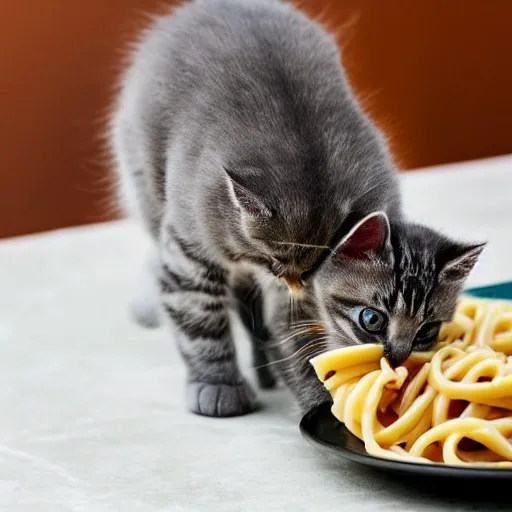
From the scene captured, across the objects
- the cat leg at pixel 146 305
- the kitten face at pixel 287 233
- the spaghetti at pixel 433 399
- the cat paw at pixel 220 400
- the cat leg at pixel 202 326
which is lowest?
the cat leg at pixel 146 305

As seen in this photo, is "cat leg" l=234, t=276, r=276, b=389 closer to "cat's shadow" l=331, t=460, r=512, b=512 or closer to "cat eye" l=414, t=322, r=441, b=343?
"cat eye" l=414, t=322, r=441, b=343

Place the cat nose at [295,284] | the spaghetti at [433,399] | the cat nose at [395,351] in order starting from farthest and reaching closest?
the cat nose at [295,284] → the cat nose at [395,351] → the spaghetti at [433,399]

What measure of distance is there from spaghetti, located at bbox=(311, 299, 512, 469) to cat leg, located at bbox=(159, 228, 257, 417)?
1.13 ft

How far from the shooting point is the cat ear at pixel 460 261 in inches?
54.0

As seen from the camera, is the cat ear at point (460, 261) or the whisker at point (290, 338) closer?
the cat ear at point (460, 261)

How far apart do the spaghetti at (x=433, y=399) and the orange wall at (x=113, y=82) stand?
156 centimetres

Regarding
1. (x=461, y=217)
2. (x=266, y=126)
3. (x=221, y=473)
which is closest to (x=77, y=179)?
(x=461, y=217)

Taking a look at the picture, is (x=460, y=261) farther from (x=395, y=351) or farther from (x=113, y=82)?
(x=113, y=82)

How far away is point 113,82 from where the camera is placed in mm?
2920

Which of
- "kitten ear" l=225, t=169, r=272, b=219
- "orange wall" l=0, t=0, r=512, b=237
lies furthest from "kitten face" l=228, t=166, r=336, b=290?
"orange wall" l=0, t=0, r=512, b=237

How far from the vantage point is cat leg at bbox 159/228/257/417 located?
1662 millimetres

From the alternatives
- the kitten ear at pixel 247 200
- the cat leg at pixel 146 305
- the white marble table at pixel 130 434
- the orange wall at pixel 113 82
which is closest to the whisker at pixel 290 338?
the white marble table at pixel 130 434

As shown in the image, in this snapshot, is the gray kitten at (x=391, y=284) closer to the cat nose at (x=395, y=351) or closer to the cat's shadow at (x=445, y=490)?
the cat nose at (x=395, y=351)

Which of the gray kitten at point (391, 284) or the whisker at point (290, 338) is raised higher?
the gray kitten at point (391, 284)
